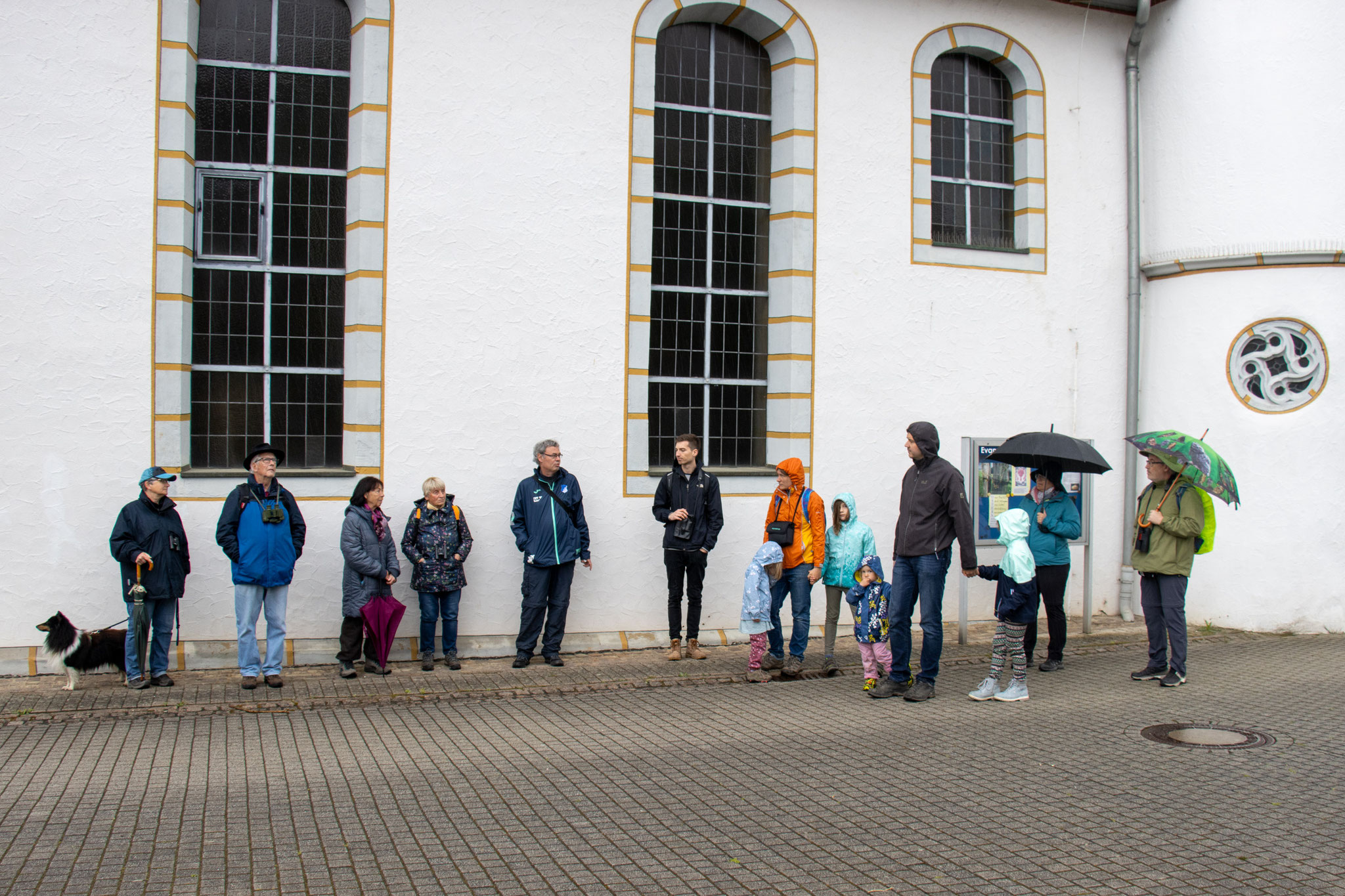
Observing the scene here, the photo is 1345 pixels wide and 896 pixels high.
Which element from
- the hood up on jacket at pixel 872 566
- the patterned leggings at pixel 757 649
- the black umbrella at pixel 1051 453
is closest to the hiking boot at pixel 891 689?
the hood up on jacket at pixel 872 566

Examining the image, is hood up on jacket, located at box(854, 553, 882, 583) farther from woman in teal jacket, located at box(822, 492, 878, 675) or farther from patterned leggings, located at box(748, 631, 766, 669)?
patterned leggings, located at box(748, 631, 766, 669)

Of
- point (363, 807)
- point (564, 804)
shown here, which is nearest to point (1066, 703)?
point (564, 804)

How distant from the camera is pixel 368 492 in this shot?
916 cm

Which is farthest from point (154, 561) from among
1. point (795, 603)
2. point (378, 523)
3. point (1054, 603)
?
point (1054, 603)

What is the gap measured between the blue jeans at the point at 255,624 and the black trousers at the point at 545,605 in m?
1.95

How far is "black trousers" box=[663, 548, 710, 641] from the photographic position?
32.6 feet

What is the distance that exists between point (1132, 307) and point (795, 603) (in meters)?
5.88

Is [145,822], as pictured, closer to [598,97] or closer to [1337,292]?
[598,97]

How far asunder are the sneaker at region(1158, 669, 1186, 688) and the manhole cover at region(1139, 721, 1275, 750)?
1322 millimetres

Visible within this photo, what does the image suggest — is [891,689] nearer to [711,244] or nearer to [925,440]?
[925,440]

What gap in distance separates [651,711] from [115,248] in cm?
558

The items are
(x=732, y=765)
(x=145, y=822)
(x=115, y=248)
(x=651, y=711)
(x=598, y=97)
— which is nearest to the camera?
(x=145, y=822)

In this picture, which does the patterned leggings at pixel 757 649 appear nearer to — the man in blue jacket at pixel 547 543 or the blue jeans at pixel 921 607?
the blue jeans at pixel 921 607

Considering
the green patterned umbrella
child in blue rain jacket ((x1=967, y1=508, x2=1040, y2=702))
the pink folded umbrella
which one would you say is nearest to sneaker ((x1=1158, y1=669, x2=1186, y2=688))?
child in blue rain jacket ((x1=967, y1=508, x2=1040, y2=702))
